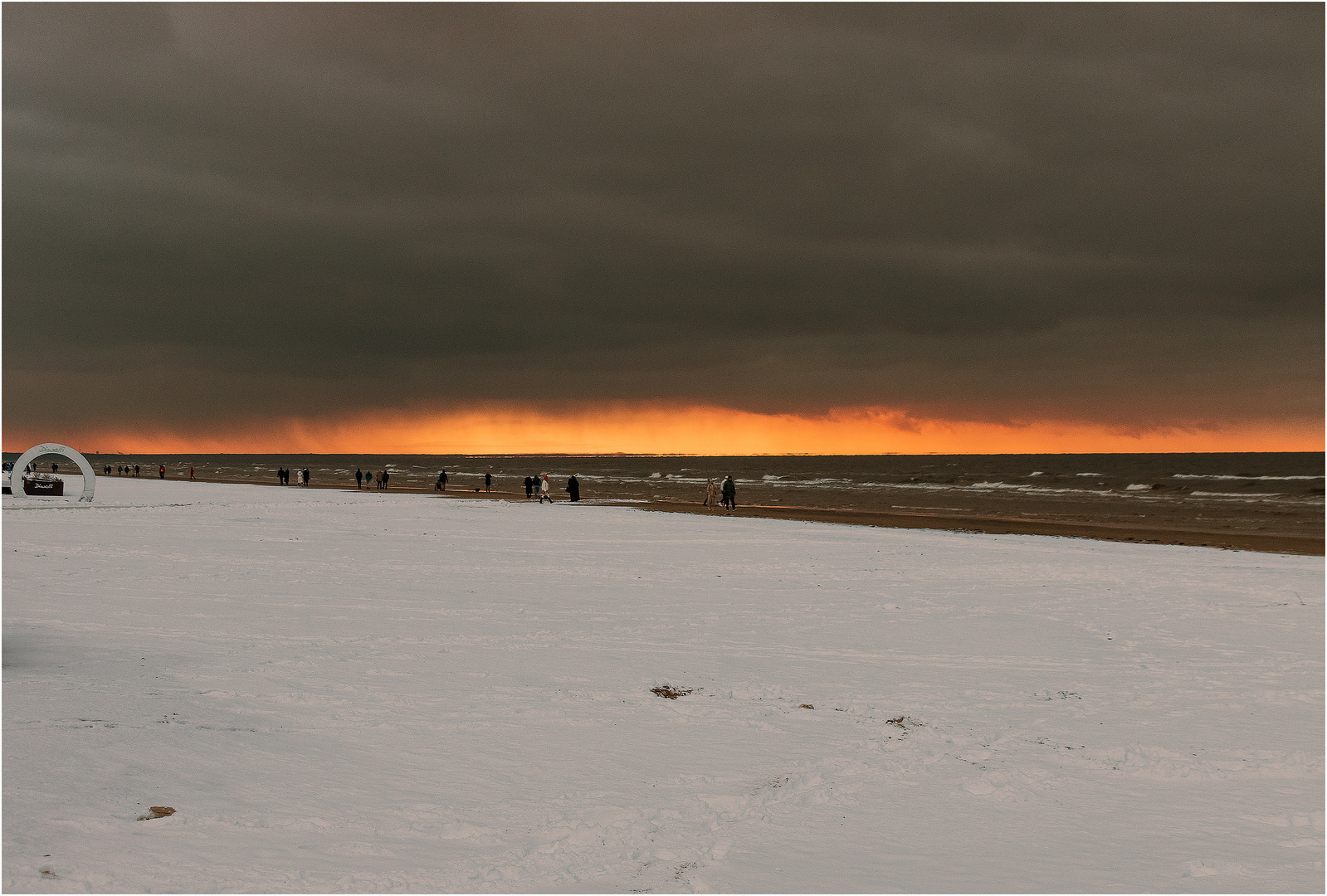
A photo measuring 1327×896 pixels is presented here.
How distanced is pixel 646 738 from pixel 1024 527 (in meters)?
31.7

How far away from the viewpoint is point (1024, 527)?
3575 centimetres

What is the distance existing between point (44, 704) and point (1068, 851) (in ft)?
23.8

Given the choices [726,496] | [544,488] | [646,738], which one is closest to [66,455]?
[544,488]

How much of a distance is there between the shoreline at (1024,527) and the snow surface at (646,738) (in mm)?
15457

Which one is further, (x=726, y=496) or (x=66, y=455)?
(x=726, y=496)

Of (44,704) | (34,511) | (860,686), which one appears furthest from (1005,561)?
(34,511)

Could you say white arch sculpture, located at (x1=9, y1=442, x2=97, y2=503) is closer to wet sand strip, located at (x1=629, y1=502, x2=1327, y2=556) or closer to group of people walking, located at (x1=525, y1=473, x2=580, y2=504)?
group of people walking, located at (x1=525, y1=473, x2=580, y2=504)

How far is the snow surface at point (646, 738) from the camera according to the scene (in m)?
5.09

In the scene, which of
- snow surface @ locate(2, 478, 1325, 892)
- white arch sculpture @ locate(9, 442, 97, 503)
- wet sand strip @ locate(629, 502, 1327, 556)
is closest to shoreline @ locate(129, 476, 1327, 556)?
wet sand strip @ locate(629, 502, 1327, 556)

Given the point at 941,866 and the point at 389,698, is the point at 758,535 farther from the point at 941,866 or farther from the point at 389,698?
the point at 941,866

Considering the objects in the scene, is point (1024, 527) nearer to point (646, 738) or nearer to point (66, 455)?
point (646, 738)

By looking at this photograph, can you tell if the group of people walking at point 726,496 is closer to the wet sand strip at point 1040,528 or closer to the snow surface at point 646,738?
the wet sand strip at point 1040,528

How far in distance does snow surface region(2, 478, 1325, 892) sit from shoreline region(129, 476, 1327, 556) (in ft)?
50.7

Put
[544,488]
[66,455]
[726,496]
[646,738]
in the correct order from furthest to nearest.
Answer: [544,488], [726,496], [66,455], [646,738]
